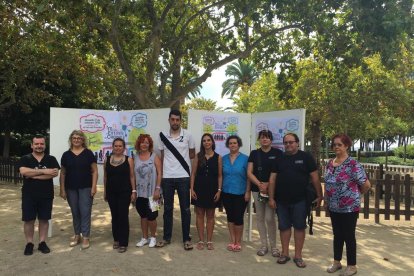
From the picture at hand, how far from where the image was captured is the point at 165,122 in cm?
688

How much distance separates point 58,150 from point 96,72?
879 centimetres

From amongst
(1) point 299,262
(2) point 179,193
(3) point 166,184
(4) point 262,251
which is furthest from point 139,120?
(1) point 299,262

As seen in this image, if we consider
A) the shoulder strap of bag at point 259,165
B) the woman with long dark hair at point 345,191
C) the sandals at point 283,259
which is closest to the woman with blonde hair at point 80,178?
the shoulder strap of bag at point 259,165

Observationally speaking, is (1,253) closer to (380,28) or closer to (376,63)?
(380,28)

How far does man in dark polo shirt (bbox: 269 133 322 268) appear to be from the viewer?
16.9ft

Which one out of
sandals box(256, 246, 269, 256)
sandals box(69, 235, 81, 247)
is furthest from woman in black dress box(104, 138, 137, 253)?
sandals box(256, 246, 269, 256)

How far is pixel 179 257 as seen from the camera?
5.61m

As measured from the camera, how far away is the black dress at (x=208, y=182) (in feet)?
19.2

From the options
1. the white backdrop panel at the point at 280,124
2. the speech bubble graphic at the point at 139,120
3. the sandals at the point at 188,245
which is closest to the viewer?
the sandals at the point at 188,245

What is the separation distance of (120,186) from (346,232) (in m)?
3.19

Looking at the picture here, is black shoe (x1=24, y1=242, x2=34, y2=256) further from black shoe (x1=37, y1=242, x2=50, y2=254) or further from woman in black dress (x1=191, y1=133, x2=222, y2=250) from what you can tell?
woman in black dress (x1=191, y1=133, x2=222, y2=250)

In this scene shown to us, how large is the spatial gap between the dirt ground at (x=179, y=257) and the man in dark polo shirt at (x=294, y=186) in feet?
1.79

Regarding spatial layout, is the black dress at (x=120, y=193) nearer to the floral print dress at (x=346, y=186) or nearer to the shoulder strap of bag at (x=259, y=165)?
the shoulder strap of bag at (x=259, y=165)

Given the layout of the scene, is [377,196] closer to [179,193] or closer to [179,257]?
[179,193]
